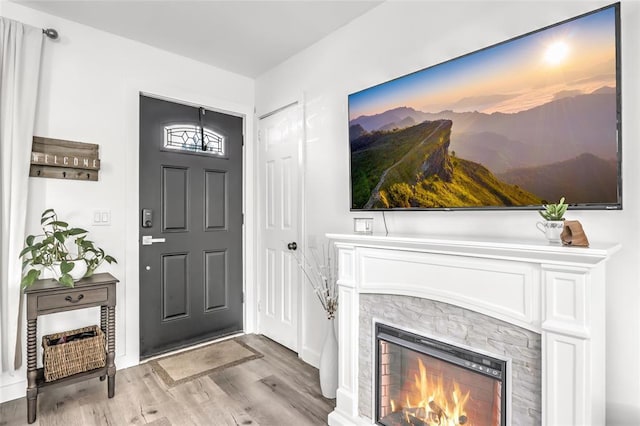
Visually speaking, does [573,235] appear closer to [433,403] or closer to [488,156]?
[488,156]

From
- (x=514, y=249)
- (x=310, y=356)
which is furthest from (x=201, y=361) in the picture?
(x=514, y=249)

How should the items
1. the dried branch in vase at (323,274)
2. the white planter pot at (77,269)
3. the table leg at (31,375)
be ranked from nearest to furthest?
1. the table leg at (31,375)
2. the white planter pot at (77,269)
3. the dried branch in vase at (323,274)

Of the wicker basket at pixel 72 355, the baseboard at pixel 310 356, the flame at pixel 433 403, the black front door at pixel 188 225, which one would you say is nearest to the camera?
the flame at pixel 433 403

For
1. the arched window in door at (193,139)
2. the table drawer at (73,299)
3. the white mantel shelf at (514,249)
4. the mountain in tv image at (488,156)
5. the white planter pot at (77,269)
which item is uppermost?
the arched window in door at (193,139)

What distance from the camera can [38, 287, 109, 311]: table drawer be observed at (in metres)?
2.05

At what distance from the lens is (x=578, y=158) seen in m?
1.34

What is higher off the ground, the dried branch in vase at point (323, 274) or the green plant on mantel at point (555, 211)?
the green plant on mantel at point (555, 211)

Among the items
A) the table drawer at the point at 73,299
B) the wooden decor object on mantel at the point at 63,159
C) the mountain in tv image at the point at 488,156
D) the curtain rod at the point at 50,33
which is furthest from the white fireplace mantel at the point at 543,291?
the curtain rod at the point at 50,33

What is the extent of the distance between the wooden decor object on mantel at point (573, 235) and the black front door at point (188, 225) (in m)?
2.77

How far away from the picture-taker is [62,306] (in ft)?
6.89

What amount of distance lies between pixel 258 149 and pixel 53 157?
1.65 m

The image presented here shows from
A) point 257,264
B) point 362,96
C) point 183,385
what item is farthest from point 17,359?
point 362,96

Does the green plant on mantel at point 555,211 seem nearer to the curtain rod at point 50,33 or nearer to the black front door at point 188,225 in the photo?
the black front door at point 188,225

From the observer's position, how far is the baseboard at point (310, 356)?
268 cm
